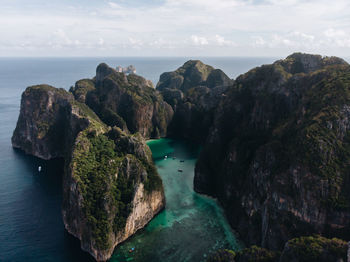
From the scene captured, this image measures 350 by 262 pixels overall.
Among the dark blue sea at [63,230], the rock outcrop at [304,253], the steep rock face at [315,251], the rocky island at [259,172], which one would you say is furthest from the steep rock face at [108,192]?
the steep rock face at [315,251]

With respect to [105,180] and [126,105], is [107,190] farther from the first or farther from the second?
[126,105]

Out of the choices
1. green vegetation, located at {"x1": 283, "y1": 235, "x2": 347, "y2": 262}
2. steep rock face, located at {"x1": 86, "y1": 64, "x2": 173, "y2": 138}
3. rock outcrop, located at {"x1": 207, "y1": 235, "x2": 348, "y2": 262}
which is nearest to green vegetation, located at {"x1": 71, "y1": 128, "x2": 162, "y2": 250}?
rock outcrop, located at {"x1": 207, "y1": 235, "x2": 348, "y2": 262}

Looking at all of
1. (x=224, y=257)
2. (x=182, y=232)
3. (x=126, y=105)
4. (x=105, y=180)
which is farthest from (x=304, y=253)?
(x=126, y=105)

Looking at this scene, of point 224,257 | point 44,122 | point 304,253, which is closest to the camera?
point 304,253

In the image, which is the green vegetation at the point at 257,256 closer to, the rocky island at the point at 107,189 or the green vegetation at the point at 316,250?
the green vegetation at the point at 316,250

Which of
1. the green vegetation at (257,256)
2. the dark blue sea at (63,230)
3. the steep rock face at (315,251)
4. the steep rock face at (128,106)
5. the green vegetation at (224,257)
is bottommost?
the dark blue sea at (63,230)

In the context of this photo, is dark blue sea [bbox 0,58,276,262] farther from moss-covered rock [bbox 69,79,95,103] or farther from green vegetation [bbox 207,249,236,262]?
moss-covered rock [bbox 69,79,95,103]

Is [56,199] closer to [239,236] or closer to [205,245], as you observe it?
[205,245]
